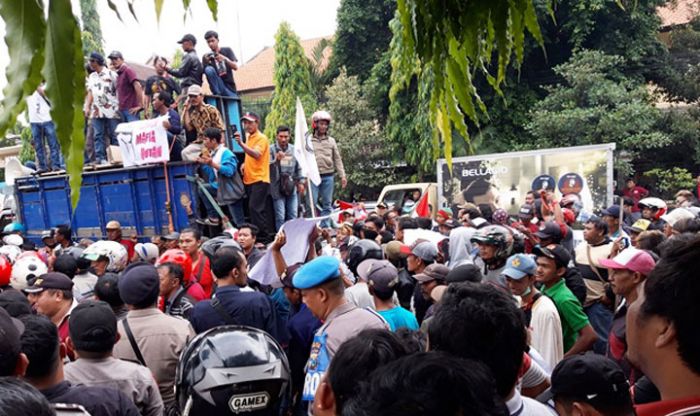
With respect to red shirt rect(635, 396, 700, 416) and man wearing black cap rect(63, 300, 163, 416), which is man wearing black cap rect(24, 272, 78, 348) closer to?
man wearing black cap rect(63, 300, 163, 416)

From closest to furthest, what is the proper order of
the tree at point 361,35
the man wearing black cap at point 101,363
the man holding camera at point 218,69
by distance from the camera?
the man wearing black cap at point 101,363 → the man holding camera at point 218,69 → the tree at point 361,35

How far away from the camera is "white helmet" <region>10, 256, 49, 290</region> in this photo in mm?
5020

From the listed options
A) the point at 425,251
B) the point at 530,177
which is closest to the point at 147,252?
the point at 425,251

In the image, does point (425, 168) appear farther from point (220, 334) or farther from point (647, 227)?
point (220, 334)

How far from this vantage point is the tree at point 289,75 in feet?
82.8

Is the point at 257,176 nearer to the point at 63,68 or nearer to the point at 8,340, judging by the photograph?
the point at 8,340

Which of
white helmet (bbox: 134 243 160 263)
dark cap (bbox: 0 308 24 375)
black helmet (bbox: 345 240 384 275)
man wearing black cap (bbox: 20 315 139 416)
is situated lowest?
white helmet (bbox: 134 243 160 263)

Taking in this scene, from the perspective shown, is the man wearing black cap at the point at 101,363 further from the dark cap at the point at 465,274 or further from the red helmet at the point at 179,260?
the dark cap at the point at 465,274

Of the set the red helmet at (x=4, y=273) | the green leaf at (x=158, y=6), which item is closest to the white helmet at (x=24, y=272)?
the red helmet at (x=4, y=273)

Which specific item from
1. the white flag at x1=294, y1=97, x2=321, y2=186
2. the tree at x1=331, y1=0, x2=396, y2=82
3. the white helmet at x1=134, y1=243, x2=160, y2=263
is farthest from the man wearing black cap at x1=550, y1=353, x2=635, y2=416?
the tree at x1=331, y1=0, x2=396, y2=82

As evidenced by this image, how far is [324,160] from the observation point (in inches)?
363

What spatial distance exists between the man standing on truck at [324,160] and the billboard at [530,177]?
368 centimetres

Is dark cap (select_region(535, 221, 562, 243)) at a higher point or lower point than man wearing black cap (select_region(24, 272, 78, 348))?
lower

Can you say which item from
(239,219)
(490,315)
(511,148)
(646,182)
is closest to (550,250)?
(490,315)
